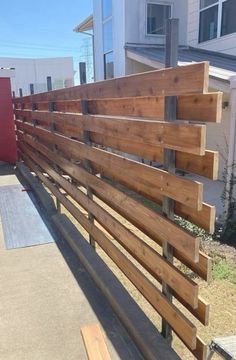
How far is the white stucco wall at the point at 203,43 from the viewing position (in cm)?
838

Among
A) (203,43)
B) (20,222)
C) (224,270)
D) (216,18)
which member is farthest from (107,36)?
(224,270)

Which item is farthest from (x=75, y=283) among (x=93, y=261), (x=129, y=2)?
(x=129, y=2)

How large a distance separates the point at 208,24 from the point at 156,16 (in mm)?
1641

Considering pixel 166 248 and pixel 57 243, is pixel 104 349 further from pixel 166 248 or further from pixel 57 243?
pixel 57 243

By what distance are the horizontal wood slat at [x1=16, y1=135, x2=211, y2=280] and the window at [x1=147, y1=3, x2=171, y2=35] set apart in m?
7.93

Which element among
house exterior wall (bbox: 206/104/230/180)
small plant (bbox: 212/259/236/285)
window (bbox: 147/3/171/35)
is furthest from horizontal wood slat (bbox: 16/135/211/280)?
window (bbox: 147/3/171/35)

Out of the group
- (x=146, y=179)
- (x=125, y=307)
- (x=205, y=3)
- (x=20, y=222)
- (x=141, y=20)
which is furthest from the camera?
(x=141, y=20)

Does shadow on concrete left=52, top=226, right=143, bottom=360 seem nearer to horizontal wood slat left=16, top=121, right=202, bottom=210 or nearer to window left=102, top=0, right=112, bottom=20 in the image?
horizontal wood slat left=16, top=121, right=202, bottom=210

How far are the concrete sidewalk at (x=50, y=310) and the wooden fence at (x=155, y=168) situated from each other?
349 mm

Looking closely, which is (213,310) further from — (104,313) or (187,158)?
(187,158)

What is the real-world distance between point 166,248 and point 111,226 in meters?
0.89

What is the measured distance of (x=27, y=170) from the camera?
736 cm

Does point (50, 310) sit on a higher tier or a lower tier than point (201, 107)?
lower

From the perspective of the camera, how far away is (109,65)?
36.1ft
